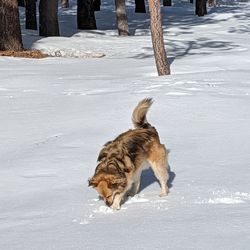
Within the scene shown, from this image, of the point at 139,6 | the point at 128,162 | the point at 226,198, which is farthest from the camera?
the point at 139,6

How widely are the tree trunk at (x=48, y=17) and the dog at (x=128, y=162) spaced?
16370 millimetres

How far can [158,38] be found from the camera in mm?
14664

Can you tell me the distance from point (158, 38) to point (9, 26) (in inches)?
208

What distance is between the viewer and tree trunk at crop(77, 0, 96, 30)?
26.6 meters

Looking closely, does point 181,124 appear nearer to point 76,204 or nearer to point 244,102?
point 244,102

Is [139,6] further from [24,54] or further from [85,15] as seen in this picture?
[24,54]

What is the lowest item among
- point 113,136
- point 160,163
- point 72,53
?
point 72,53

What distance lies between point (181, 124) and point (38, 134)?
7.19 feet

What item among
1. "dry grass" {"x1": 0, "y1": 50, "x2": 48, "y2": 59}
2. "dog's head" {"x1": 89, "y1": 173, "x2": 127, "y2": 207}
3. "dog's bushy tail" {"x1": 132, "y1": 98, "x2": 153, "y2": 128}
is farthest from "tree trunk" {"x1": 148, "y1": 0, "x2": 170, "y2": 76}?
"dog's head" {"x1": 89, "y1": 173, "x2": 127, "y2": 207}

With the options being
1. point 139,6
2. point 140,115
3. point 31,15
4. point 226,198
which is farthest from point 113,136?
point 139,6

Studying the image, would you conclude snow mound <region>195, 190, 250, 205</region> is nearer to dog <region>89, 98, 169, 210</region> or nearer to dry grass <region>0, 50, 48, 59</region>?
dog <region>89, 98, 169, 210</region>

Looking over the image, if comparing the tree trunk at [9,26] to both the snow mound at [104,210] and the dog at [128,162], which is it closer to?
the dog at [128,162]

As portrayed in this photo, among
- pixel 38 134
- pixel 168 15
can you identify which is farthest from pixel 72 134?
pixel 168 15

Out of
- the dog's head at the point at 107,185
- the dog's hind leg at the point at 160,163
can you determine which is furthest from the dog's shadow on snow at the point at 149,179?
the dog's head at the point at 107,185
